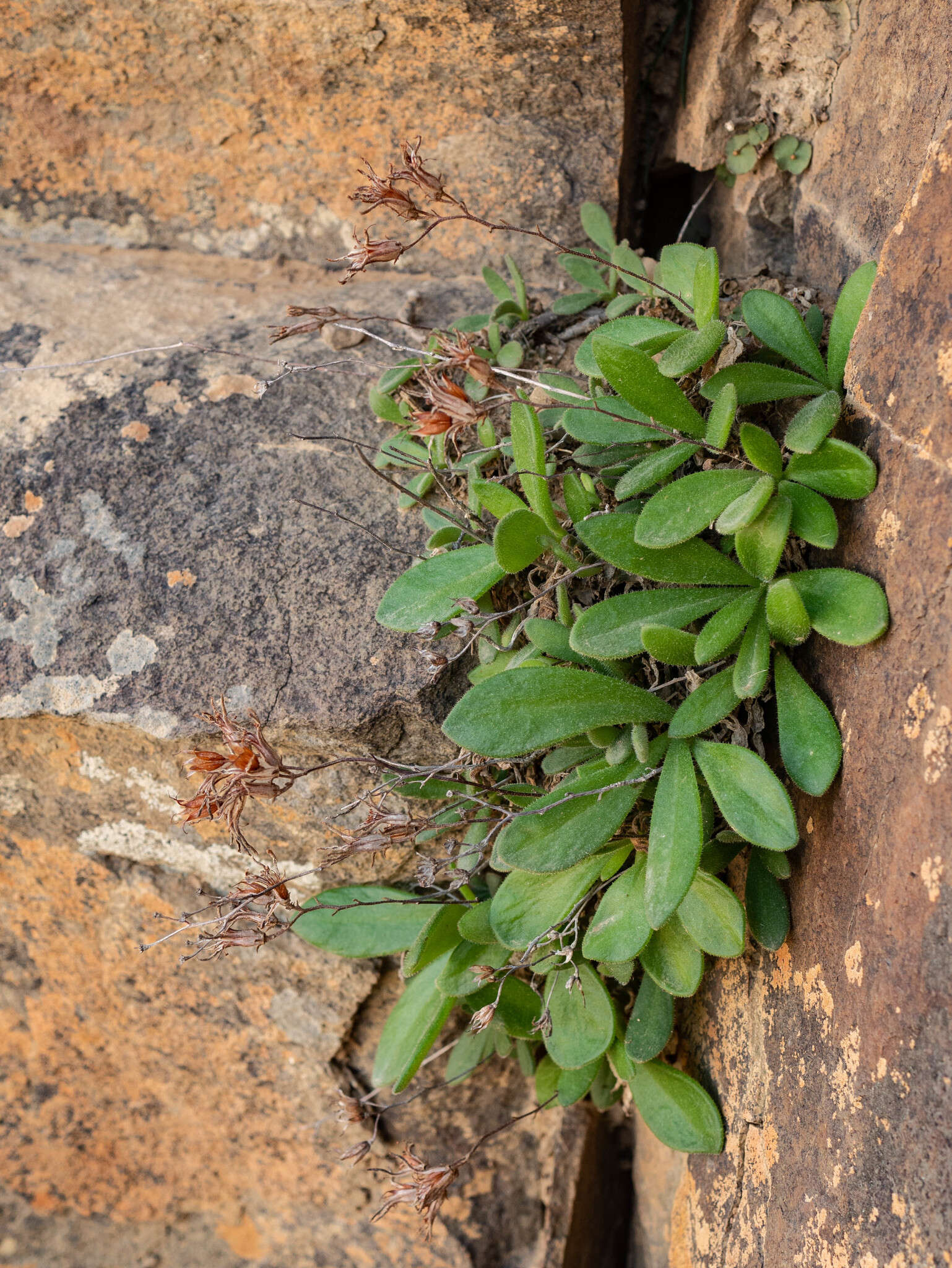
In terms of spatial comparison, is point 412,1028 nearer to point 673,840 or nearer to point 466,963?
point 466,963

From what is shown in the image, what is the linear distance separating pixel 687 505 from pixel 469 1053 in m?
1.16

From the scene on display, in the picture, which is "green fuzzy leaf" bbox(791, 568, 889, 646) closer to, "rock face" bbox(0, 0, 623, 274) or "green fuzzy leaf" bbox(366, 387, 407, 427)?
"green fuzzy leaf" bbox(366, 387, 407, 427)

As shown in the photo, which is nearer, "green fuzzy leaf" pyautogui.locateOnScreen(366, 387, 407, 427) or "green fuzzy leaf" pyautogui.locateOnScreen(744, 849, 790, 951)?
"green fuzzy leaf" pyautogui.locateOnScreen(744, 849, 790, 951)

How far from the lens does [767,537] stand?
127cm

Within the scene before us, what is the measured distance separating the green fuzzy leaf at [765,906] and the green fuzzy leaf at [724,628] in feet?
1.07

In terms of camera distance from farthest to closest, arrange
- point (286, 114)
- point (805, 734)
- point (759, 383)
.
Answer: point (286, 114) < point (759, 383) < point (805, 734)

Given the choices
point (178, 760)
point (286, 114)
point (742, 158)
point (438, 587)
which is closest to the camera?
point (438, 587)

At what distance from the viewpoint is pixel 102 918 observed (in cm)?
198

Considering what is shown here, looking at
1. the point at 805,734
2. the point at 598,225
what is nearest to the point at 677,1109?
the point at 805,734

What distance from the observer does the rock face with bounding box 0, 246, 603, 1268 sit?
162 cm

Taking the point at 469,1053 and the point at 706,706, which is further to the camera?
the point at 469,1053

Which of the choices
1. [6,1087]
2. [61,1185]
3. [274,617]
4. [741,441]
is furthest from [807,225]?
[61,1185]

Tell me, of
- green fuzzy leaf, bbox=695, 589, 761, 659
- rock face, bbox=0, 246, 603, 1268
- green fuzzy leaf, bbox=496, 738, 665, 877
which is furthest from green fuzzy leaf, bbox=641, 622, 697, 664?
rock face, bbox=0, 246, 603, 1268

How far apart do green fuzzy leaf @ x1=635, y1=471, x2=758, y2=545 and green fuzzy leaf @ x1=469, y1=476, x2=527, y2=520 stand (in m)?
0.22
